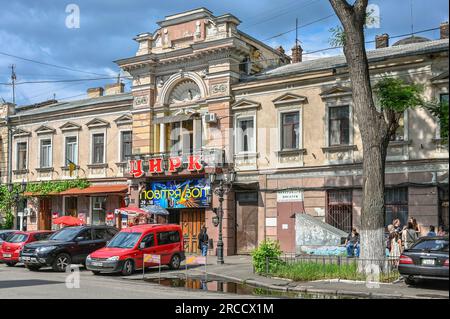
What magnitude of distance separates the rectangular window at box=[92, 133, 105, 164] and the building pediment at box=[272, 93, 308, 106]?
39.1 ft

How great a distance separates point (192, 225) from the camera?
1233 inches

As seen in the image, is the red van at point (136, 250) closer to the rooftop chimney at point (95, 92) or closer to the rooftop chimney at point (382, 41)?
the rooftop chimney at point (382, 41)

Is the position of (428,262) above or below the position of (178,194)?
Answer: below

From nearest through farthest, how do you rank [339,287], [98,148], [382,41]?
1. [339,287]
2. [382,41]
3. [98,148]

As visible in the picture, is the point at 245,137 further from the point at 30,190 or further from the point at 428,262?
the point at 30,190

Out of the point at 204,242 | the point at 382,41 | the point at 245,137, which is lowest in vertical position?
the point at 204,242

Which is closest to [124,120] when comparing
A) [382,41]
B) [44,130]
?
[44,130]

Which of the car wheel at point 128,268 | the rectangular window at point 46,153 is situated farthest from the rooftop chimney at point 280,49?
the car wheel at point 128,268

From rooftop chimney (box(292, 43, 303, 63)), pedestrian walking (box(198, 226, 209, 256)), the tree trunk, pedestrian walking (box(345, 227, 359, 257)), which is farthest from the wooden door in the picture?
rooftop chimney (box(292, 43, 303, 63))

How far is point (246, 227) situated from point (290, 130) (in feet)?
17.1
